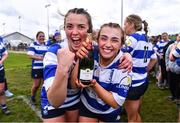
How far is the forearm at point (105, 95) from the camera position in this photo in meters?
3.19

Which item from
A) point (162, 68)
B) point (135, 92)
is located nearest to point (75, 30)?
point (135, 92)

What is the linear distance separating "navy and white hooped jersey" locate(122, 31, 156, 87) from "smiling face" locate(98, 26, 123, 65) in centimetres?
231

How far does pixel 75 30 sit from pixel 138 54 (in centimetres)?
298

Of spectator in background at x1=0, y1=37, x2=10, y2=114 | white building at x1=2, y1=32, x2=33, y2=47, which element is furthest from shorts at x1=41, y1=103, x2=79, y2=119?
white building at x1=2, y1=32, x2=33, y2=47


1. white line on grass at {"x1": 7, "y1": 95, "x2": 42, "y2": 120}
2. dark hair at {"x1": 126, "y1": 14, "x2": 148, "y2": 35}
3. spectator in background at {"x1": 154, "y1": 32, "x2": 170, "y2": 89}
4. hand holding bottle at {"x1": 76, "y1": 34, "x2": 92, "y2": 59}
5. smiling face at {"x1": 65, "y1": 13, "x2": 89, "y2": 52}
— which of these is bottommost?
white line on grass at {"x1": 7, "y1": 95, "x2": 42, "y2": 120}

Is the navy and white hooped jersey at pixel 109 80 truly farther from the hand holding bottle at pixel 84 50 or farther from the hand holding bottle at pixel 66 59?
the hand holding bottle at pixel 66 59

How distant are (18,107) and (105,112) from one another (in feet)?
19.2

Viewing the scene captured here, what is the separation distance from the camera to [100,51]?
11.1 feet

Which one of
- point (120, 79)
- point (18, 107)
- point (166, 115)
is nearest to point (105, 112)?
point (120, 79)

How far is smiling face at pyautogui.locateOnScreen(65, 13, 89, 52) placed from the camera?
3.07m

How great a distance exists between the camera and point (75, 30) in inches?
120

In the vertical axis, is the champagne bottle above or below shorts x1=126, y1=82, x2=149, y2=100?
above

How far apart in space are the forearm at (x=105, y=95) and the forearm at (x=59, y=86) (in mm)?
408

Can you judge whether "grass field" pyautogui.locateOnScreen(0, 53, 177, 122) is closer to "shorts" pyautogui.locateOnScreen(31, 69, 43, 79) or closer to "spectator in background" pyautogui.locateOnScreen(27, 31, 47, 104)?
"spectator in background" pyautogui.locateOnScreen(27, 31, 47, 104)
